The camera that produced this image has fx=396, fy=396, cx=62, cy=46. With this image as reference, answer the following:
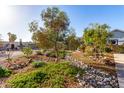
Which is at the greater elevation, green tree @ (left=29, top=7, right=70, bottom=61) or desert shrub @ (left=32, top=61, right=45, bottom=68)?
green tree @ (left=29, top=7, right=70, bottom=61)

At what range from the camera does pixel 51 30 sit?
5.61m

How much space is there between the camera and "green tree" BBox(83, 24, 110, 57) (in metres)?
5.50


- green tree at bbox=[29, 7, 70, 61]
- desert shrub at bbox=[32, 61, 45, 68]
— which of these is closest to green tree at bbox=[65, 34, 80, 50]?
green tree at bbox=[29, 7, 70, 61]

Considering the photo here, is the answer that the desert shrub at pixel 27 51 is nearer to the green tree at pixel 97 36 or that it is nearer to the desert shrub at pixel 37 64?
the desert shrub at pixel 37 64

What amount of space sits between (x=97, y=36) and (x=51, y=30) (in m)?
0.66

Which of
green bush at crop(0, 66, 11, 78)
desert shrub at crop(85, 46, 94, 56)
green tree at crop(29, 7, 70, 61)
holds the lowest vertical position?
green bush at crop(0, 66, 11, 78)

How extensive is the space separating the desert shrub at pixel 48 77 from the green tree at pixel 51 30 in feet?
0.65

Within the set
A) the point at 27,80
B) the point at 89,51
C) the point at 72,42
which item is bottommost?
the point at 27,80

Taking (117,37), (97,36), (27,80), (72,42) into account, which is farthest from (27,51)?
(117,37)

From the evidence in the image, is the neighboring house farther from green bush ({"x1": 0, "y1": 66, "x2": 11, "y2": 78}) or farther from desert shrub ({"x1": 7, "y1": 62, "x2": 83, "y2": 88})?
green bush ({"x1": 0, "y1": 66, "x2": 11, "y2": 78})

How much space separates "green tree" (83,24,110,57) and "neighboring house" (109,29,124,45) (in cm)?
8

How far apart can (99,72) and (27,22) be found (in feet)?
4.03

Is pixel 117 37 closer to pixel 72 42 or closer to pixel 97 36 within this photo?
pixel 97 36
